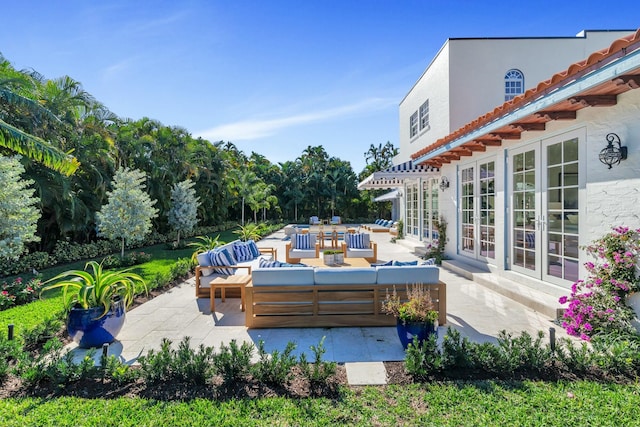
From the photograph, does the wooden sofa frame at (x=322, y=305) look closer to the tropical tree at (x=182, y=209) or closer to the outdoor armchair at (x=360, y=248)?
the outdoor armchair at (x=360, y=248)

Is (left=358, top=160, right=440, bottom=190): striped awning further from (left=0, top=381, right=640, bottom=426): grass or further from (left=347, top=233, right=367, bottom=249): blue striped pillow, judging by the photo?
(left=0, top=381, right=640, bottom=426): grass

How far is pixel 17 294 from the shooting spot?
299 inches

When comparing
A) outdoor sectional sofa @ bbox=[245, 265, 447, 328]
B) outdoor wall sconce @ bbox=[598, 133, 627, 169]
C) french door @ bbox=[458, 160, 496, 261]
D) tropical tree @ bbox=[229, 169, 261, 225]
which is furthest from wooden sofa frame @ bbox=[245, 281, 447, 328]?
tropical tree @ bbox=[229, 169, 261, 225]

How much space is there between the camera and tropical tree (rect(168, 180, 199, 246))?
18484mm

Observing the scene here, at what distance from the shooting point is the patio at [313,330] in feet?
15.7

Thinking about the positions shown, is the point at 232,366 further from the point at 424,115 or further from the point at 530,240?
the point at 424,115

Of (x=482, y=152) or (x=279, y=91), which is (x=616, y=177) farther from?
(x=279, y=91)

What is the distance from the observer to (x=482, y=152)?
9383 millimetres

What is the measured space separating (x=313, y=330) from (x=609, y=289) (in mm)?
4711

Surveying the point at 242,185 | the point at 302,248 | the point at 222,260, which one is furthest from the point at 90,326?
the point at 242,185

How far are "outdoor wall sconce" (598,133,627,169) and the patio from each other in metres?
2.90

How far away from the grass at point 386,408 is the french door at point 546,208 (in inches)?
132

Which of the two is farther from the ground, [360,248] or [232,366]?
[360,248]

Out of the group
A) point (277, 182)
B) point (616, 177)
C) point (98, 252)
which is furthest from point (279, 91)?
point (277, 182)
